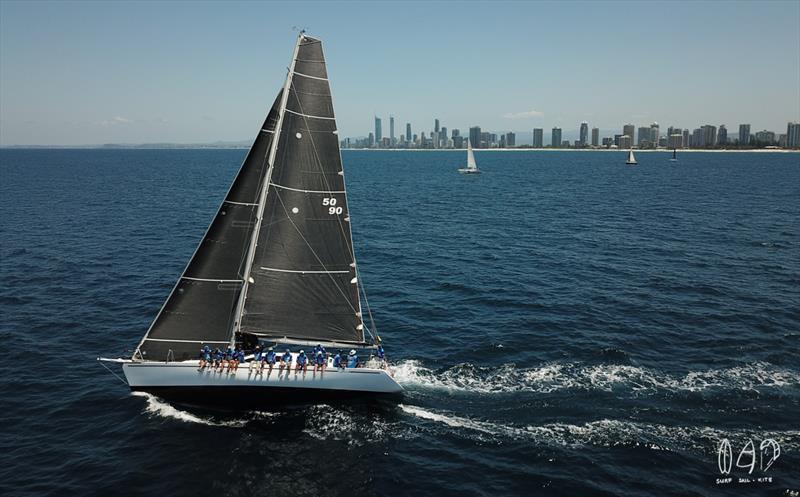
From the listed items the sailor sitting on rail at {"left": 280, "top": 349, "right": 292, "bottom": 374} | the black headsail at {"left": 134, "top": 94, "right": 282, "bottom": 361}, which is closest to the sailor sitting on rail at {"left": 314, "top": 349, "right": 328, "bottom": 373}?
the sailor sitting on rail at {"left": 280, "top": 349, "right": 292, "bottom": 374}

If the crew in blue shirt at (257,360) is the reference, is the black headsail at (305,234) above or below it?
above

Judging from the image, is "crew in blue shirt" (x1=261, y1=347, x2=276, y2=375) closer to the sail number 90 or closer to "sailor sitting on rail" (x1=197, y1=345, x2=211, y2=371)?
"sailor sitting on rail" (x1=197, y1=345, x2=211, y2=371)

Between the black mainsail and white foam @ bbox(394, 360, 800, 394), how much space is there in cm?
551

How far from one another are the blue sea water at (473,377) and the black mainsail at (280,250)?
4233 millimetres

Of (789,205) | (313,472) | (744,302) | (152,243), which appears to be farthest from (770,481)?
(789,205)

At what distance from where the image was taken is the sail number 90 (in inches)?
1091

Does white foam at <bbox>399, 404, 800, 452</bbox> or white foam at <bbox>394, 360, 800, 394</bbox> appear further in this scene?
white foam at <bbox>394, 360, 800, 394</bbox>

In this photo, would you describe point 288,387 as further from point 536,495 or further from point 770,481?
point 770,481

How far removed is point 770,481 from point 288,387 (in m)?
21.0

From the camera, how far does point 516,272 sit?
51469 mm

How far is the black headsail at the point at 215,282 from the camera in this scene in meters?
27.5

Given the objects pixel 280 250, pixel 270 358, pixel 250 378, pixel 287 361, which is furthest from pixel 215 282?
pixel 287 361

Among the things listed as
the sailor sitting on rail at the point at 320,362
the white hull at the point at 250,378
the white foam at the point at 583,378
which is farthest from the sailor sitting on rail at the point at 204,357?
the white foam at the point at 583,378

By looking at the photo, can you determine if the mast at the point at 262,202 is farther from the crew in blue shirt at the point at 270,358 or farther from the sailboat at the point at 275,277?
the crew in blue shirt at the point at 270,358
